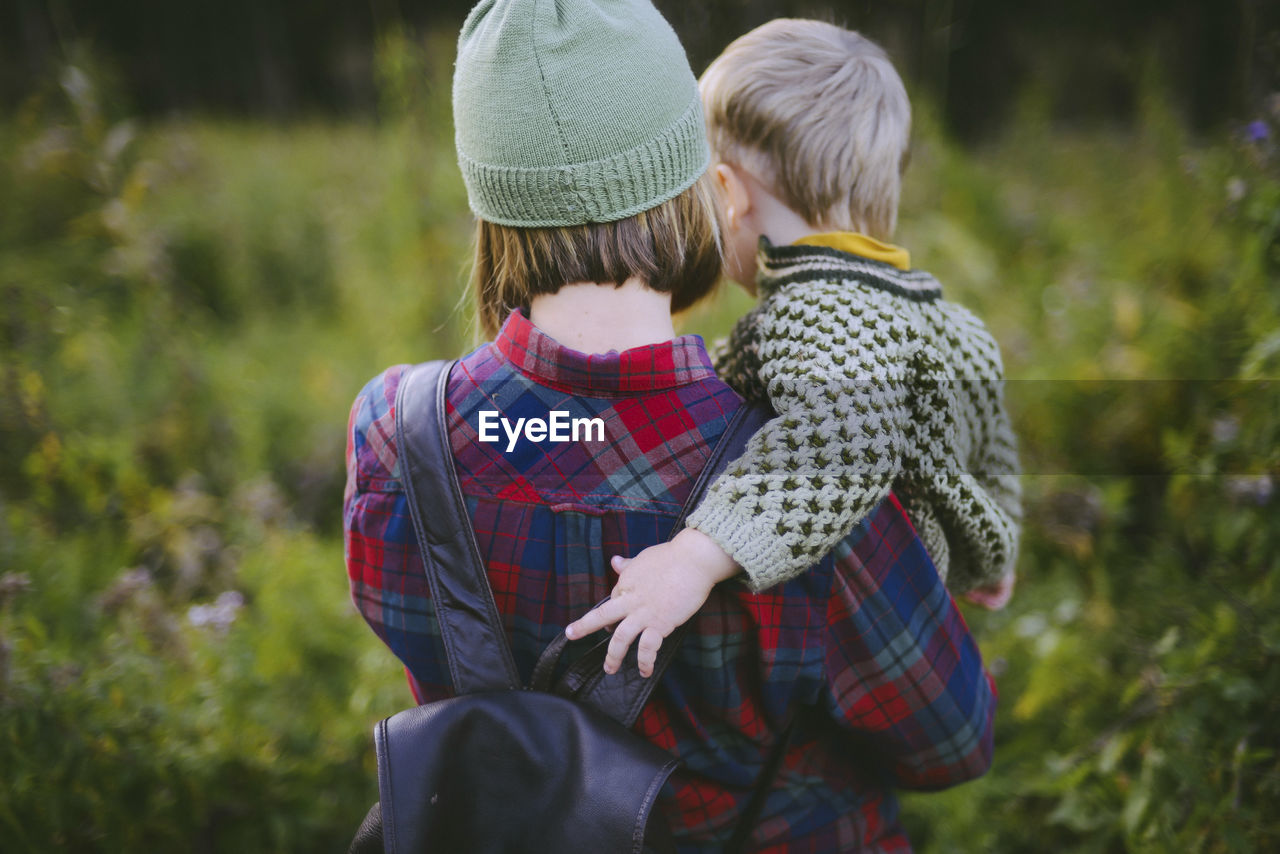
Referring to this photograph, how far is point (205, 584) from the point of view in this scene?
8.70 ft

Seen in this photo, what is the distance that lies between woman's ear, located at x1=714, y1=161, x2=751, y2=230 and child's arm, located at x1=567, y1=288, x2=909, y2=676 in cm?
40

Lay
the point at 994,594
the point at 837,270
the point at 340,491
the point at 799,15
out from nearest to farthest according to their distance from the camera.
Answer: the point at 837,270
the point at 994,594
the point at 799,15
the point at 340,491

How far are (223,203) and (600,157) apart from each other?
6.08 meters

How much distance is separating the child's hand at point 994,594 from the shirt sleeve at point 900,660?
300mm

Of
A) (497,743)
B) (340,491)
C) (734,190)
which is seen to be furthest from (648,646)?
(340,491)

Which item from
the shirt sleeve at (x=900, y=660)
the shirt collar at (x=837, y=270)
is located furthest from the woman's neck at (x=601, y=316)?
the shirt sleeve at (x=900, y=660)

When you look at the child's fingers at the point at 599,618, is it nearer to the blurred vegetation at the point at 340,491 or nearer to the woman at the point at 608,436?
the woman at the point at 608,436

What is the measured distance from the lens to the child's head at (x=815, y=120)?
1.22 metres

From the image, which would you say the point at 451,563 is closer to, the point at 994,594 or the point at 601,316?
the point at 601,316

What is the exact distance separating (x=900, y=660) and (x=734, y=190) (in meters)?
0.79

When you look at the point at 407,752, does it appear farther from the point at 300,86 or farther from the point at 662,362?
the point at 300,86

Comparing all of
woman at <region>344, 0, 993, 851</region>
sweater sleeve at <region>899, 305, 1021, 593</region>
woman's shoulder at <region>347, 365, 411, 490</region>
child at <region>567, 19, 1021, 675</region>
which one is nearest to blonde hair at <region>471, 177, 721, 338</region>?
woman at <region>344, 0, 993, 851</region>

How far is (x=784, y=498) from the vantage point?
89cm

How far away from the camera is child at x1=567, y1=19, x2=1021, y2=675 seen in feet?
2.90
